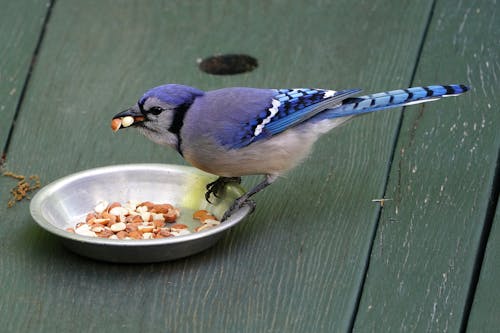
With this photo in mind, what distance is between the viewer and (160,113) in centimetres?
308

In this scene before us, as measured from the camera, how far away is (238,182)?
130 inches

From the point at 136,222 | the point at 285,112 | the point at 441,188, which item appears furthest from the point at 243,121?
the point at 441,188

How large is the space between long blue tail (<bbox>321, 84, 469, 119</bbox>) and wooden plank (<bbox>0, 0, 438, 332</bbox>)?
8.1 inches

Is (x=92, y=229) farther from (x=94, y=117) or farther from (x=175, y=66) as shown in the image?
(x=175, y=66)

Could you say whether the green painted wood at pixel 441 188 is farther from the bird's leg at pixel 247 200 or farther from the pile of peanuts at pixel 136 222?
the pile of peanuts at pixel 136 222

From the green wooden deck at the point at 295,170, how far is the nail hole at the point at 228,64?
4cm

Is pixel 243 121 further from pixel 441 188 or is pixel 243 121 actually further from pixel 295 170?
pixel 441 188

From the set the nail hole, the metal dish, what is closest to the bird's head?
the metal dish

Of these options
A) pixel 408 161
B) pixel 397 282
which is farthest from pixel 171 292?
pixel 408 161

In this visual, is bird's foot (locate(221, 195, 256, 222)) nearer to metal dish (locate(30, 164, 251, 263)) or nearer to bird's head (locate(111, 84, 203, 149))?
metal dish (locate(30, 164, 251, 263))

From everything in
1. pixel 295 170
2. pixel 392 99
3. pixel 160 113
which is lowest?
pixel 295 170

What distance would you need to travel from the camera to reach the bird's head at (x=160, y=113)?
9.97 ft

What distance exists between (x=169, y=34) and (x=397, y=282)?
6.56 feet

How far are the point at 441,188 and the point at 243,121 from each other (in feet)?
2.48
